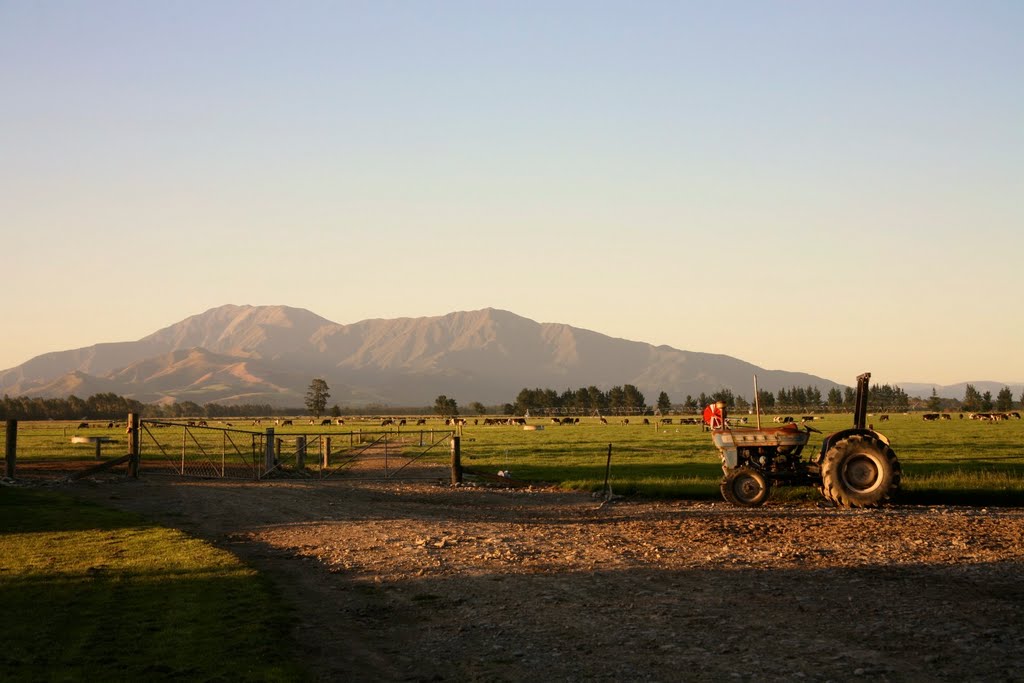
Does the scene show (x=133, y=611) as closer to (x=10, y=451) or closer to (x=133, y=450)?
(x=10, y=451)

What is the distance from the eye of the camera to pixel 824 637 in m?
11.7

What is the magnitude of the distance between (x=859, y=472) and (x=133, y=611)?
753 inches

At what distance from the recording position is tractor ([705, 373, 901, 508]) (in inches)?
983

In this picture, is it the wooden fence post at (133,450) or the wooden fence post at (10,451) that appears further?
the wooden fence post at (133,450)

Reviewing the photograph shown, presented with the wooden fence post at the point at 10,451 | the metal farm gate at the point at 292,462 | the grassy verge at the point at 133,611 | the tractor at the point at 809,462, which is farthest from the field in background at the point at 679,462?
the grassy verge at the point at 133,611

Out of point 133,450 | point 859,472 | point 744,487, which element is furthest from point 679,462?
point 133,450

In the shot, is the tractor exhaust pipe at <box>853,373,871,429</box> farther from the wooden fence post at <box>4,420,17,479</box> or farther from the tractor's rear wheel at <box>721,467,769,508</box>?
the wooden fence post at <box>4,420,17,479</box>

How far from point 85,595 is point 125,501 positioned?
51.7 feet

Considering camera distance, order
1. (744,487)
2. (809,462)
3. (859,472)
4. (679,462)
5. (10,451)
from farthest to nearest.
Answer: (679,462) → (10,451) → (744,487) → (809,462) → (859,472)

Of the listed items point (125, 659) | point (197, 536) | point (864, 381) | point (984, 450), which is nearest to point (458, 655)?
point (125, 659)

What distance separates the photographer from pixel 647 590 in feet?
48.8

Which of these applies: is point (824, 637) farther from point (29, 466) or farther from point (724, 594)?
point (29, 466)

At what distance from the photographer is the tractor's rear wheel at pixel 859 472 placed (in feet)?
81.6

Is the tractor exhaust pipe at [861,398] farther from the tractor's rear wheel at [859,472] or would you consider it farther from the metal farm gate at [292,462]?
the metal farm gate at [292,462]
